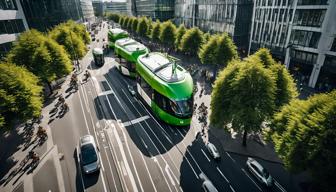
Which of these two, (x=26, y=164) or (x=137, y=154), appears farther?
(x=137, y=154)

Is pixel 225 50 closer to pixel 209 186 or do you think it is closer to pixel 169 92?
pixel 169 92

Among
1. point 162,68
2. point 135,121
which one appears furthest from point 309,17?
point 135,121

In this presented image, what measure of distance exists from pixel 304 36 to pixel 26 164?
50138mm

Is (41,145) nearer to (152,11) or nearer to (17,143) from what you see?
(17,143)

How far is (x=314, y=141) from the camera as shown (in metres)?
13.4

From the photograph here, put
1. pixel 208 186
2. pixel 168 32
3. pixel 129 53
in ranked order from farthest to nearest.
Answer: pixel 168 32
pixel 129 53
pixel 208 186

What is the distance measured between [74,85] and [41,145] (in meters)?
17.9

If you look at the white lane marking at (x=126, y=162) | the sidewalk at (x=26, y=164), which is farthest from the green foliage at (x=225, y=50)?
the sidewalk at (x=26, y=164)

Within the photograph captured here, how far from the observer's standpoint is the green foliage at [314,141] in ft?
41.9

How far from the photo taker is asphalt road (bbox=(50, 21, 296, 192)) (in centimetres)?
1842

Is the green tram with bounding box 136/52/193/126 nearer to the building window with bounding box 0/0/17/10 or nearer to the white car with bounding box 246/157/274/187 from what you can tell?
the white car with bounding box 246/157/274/187

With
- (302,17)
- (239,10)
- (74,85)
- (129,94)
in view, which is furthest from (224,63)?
(74,85)

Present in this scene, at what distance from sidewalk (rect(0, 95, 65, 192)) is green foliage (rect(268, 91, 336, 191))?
20122 millimetres

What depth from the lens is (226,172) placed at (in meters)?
19.5
